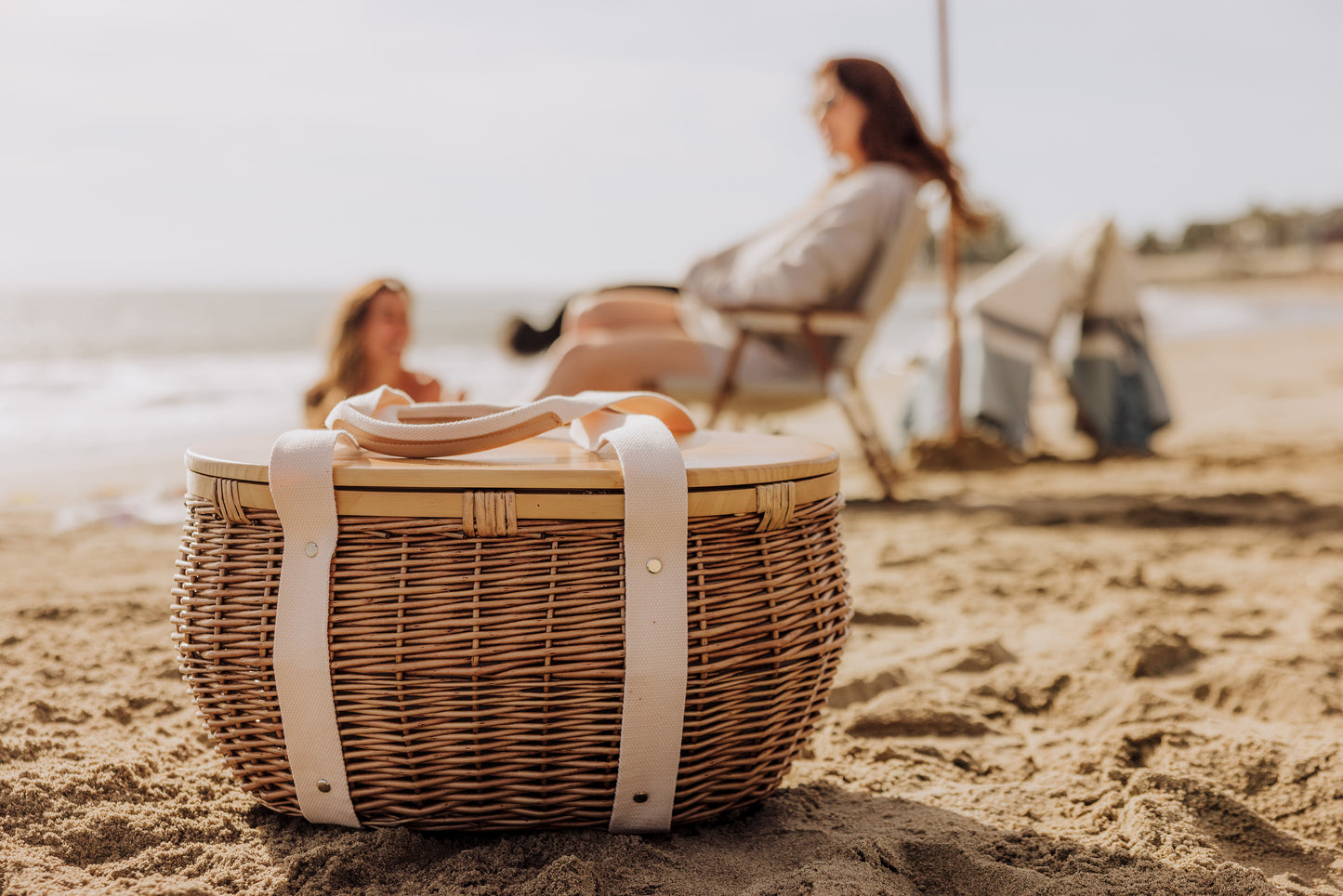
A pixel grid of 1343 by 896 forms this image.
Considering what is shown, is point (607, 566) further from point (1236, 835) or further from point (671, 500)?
point (1236, 835)

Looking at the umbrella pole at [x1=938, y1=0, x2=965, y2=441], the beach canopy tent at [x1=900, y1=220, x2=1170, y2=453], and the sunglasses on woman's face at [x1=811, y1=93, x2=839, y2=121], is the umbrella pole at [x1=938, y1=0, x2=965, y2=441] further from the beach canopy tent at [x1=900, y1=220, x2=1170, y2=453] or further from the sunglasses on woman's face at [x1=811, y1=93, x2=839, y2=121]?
the sunglasses on woman's face at [x1=811, y1=93, x2=839, y2=121]

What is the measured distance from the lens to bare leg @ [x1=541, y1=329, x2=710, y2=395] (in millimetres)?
3533

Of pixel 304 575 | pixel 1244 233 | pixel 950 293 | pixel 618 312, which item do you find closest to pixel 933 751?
pixel 304 575

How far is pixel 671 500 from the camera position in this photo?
1.27 m

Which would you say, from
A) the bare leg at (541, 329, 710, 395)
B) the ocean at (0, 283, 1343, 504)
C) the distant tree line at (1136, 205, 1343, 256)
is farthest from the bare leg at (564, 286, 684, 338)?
the distant tree line at (1136, 205, 1343, 256)

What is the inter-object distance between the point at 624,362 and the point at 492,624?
242cm

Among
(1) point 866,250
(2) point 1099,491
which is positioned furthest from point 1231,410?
(1) point 866,250

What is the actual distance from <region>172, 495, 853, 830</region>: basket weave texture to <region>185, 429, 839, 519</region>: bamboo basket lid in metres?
0.03

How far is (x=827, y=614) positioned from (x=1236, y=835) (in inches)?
25.9

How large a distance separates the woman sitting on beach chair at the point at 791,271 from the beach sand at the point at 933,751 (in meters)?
0.92

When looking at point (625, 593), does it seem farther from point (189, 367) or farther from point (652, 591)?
point (189, 367)

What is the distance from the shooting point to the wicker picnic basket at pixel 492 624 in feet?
4.16

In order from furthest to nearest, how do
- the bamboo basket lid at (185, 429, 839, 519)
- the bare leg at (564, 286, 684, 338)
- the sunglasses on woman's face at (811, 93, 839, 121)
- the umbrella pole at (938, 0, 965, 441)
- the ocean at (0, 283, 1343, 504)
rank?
the ocean at (0, 283, 1343, 504), the umbrella pole at (938, 0, 965, 441), the sunglasses on woman's face at (811, 93, 839, 121), the bare leg at (564, 286, 684, 338), the bamboo basket lid at (185, 429, 839, 519)

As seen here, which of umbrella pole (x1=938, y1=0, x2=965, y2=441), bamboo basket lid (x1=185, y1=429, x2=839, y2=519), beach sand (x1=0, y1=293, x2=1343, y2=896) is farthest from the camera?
umbrella pole (x1=938, y1=0, x2=965, y2=441)
